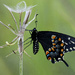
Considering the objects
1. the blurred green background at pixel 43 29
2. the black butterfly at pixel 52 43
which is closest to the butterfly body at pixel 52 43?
the black butterfly at pixel 52 43

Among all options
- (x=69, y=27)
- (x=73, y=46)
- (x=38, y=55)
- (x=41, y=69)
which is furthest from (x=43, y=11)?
(x=73, y=46)

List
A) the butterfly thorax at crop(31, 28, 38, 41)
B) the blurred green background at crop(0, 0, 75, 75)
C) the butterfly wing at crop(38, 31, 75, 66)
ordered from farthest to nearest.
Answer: the blurred green background at crop(0, 0, 75, 75)
the butterfly thorax at crop(31, 28, 38, 41)
the butterfly wing at crop(38, 31, 75, 66)

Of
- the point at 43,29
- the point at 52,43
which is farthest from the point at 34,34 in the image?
the point at 43,29

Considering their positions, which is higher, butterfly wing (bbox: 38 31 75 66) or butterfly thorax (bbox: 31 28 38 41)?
butterfly thorax (bbox: 31 28 38 41)

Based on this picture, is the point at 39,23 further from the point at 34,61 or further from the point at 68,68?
the point at 68,68

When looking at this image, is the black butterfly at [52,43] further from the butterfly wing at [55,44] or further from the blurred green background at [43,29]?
the blurred green background at [43,29]

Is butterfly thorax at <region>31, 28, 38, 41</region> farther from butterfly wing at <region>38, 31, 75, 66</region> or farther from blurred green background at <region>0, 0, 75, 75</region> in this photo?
blurred green background at <region>0, 0, 75, 75</region>

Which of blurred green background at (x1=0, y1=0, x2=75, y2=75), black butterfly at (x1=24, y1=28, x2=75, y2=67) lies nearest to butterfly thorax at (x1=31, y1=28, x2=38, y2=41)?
black butterfly at (x1=24, y1=28, x2=75, y2=67)
